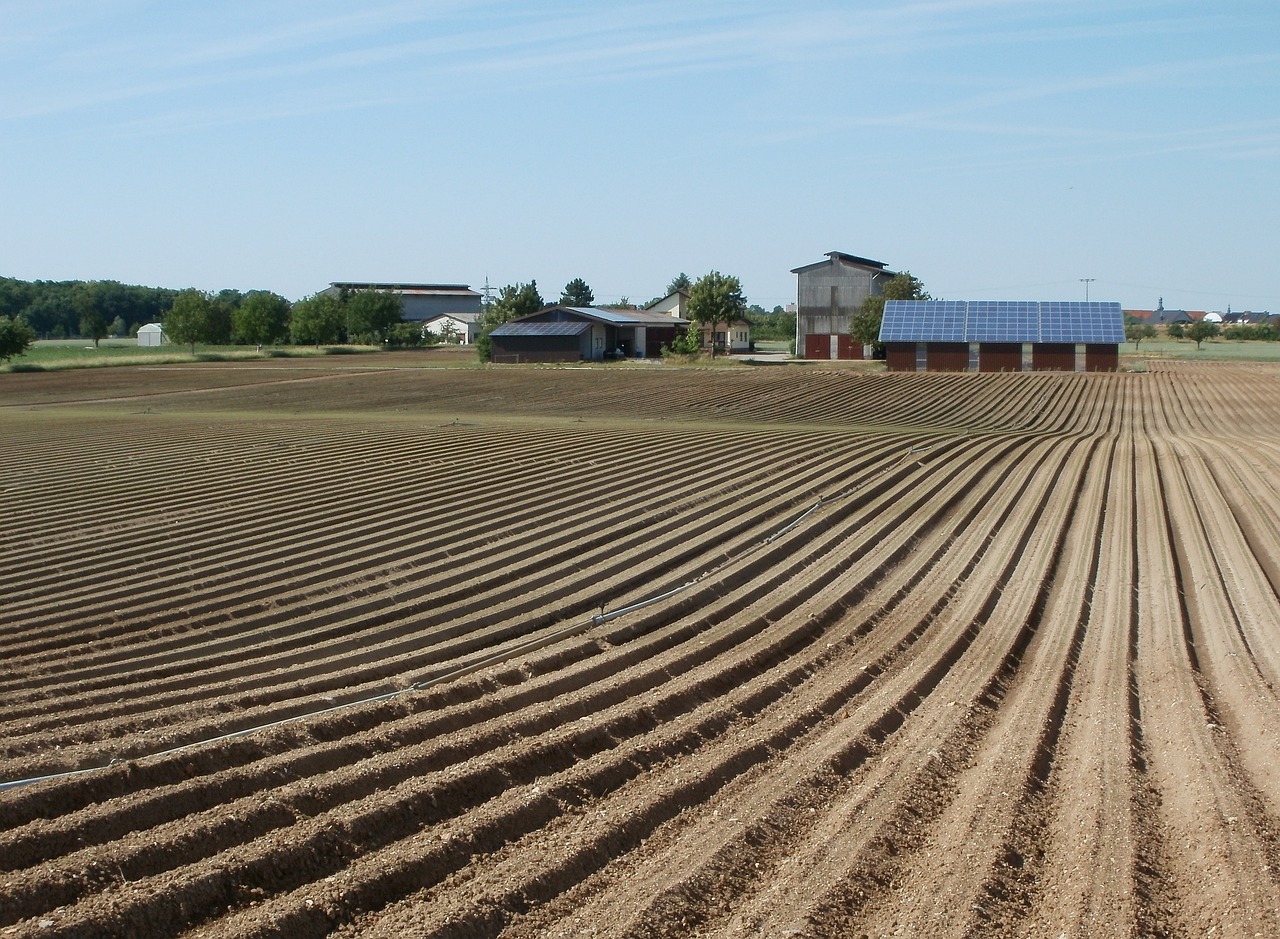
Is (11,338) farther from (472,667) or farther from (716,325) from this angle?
(472,667)

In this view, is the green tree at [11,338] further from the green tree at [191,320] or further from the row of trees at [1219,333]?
the row of trees at [1219,333]

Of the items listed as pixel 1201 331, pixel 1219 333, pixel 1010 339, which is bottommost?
pixel 1010 339

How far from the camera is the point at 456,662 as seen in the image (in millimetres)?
9820

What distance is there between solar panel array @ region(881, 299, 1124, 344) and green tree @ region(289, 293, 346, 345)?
50509mm

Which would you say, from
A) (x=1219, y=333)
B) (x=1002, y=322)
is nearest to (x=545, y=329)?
(x=1002, y=322)

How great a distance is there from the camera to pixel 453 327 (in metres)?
124

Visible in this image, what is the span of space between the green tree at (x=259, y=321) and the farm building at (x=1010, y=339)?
51.1 metres

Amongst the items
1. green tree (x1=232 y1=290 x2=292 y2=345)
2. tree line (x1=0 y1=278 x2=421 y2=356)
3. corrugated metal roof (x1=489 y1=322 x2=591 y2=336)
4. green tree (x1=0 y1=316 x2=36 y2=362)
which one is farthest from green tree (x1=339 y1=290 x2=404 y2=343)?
green tree (x1=0 y1=316 x2=36 y2=362)

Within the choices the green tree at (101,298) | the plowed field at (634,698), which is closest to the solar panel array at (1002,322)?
the plowed field at (634,698)

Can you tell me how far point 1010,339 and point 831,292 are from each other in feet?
59.6

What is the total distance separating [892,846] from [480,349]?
6694 cm

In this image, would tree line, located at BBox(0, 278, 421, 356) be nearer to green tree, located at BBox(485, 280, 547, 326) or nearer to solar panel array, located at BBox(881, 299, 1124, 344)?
green tree, located at BBox(485, 280, 547, 326)

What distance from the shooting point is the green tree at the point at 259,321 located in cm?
9062

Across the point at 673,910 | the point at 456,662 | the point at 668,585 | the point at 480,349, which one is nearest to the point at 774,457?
the point at 668,585
